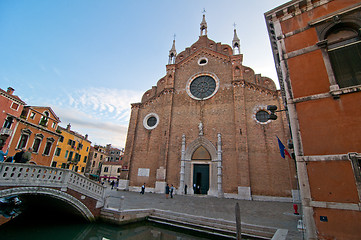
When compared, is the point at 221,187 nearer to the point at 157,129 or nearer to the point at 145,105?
the point at 157,129

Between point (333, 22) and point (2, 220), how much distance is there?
597 inches

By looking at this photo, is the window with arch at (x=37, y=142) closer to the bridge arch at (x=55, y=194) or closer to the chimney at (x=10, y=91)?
the chimney at (x=10, y=91)

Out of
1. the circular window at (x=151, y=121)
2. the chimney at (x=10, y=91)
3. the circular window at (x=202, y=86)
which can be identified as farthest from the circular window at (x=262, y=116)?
the chimney at (x=10, y=91)

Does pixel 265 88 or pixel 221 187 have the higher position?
pixel 265 88

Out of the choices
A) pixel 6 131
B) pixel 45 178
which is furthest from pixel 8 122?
pixel 45 178

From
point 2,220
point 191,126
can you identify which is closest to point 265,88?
point 191,126

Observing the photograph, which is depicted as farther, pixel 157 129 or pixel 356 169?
pixel 157 129

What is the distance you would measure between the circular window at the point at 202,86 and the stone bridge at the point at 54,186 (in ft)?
41.1

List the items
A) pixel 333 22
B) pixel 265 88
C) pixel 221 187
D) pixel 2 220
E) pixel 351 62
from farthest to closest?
1. pixel 265 88
2. pixel 221 187
3. pixel 2 220
4. pixel 333 22
5. pixel 351 62

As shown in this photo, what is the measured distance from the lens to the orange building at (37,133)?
16.5 metres

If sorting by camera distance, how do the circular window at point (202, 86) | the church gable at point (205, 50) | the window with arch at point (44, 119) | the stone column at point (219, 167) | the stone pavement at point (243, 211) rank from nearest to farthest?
the stone pavement at point (243, 211) → the stone column at point (219, 167) → the circular window at point (202, 86) → the church gable at point (205, 50) → the window with arch at point (44, 119)

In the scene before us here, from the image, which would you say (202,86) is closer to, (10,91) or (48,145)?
(48,145)

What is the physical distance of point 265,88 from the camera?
51.0 feet

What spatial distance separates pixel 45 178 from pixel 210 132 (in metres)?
12.3
